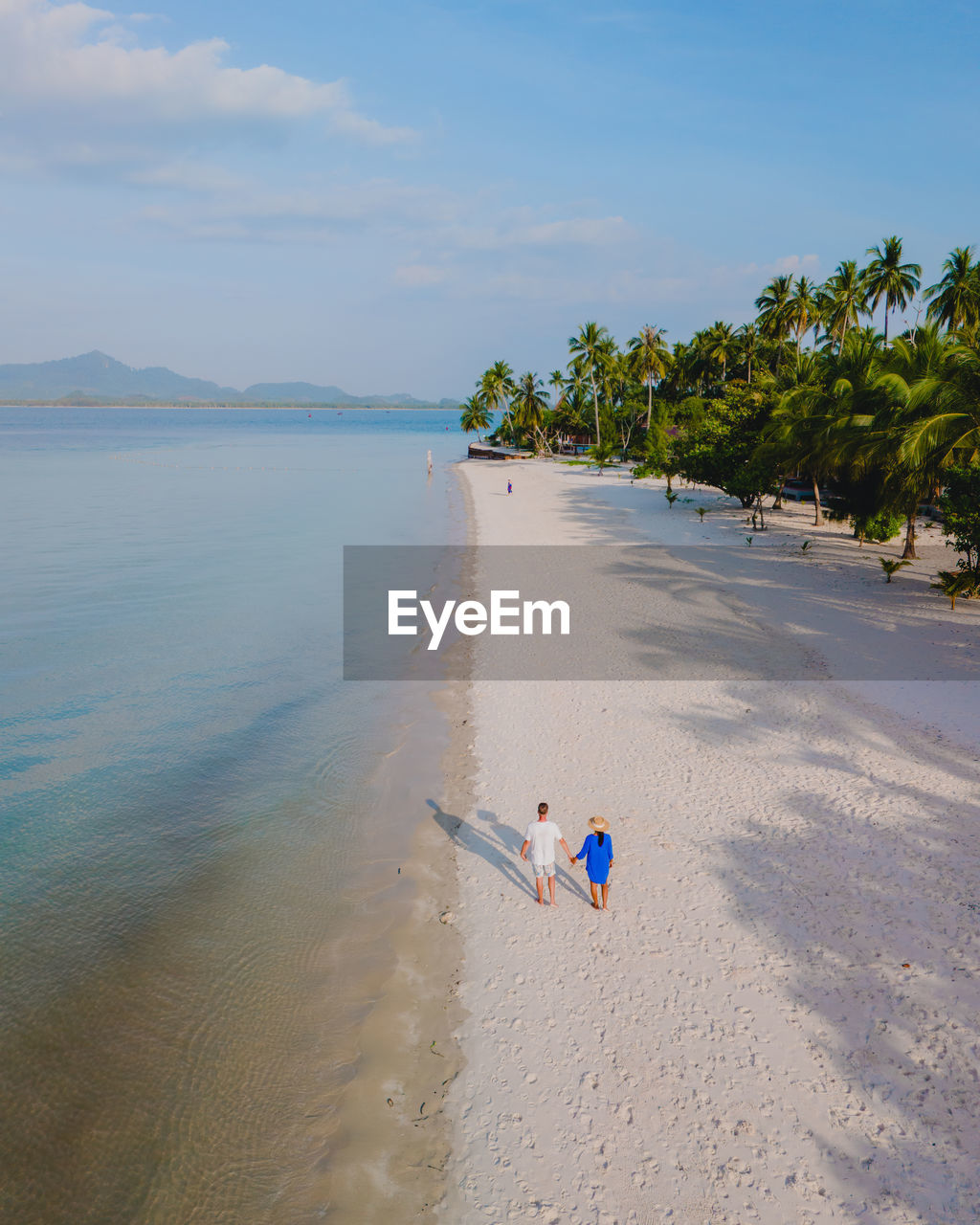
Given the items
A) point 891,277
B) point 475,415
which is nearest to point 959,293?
point 891,277

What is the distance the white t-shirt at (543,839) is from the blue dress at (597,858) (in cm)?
38

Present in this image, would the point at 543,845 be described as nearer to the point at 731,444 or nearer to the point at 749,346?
the point at 731,444

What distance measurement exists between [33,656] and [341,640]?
26.5ft

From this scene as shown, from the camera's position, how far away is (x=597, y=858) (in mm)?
8852

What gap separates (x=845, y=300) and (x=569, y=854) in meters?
60.3

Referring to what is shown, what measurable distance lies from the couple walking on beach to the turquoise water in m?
2.26

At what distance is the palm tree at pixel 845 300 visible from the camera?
5569 cm

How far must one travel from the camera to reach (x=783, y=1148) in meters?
6.15

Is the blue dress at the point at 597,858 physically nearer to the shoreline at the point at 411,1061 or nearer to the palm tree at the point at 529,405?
the shoreline at the point at 411,1061

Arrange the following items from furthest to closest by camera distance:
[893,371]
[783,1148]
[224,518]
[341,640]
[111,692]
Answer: [224,518] < [893,371] < [341,640] < [111,692] < [783,1148]

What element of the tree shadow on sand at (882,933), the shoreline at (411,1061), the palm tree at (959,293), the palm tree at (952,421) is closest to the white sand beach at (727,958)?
the tree shadow on sand at (882,933)

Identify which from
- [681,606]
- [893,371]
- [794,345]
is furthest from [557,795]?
[794,345]

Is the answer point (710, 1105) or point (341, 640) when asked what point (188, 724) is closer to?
point (341, 640)

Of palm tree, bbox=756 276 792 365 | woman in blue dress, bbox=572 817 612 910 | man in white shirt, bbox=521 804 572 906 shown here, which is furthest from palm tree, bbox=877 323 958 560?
palm tree, bbox=756 276 792 365
